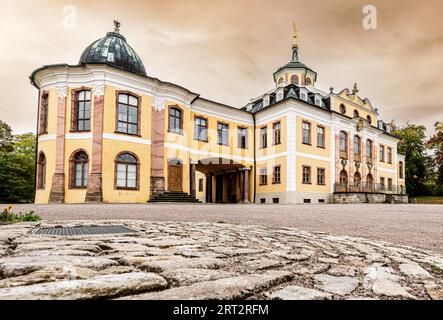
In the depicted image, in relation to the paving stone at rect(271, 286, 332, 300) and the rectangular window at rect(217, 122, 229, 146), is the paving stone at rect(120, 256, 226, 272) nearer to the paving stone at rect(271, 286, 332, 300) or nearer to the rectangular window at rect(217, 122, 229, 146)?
the paving stone at rect(271, 286, 332, 300)

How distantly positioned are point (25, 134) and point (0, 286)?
47649mm

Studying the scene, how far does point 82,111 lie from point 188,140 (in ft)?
22.1

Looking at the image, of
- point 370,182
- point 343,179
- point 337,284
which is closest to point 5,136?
point 343,179

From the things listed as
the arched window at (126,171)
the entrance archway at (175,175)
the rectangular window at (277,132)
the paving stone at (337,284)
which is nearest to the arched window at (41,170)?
the arched window at (126,171)

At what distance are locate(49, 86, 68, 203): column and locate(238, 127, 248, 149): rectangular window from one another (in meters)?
13.0

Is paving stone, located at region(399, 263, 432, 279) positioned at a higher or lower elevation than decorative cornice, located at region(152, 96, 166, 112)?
lower

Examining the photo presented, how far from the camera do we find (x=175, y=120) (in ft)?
67.4

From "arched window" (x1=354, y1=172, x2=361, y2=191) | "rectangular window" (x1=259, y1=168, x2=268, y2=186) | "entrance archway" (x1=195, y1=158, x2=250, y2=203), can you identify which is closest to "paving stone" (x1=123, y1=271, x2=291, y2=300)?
"entrance archway" (x1=195, y1=158, x2=250, y2=203)

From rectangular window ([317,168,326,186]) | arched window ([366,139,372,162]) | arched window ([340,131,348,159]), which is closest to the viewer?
rectangular window ([317,168,326,186])

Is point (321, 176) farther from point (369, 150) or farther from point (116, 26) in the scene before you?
point (116, 26)

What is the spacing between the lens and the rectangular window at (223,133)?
79.3 feet

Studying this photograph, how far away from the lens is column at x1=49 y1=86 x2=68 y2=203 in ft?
55.3

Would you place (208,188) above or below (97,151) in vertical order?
below
